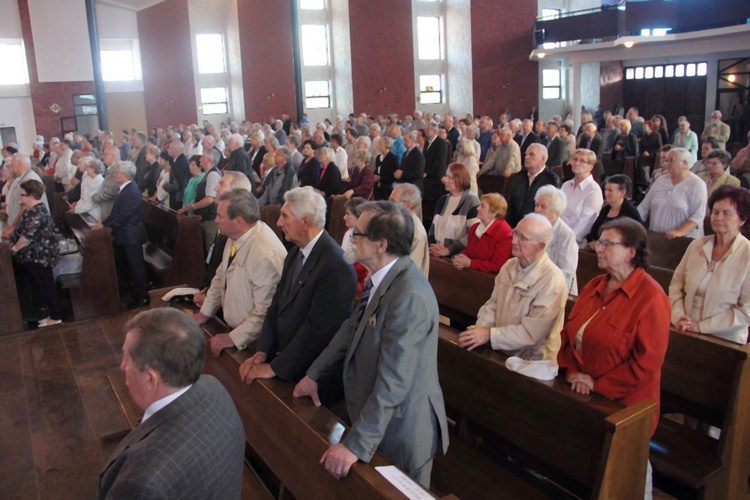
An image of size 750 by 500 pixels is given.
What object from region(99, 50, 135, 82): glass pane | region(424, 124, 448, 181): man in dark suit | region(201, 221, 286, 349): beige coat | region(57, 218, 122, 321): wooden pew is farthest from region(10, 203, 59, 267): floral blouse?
region(99, 50, 135, 82): glass pane

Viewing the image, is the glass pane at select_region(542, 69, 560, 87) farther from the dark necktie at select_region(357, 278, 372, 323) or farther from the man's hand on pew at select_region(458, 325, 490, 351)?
the dark necktie at select_region(357, 278, 372, 323)

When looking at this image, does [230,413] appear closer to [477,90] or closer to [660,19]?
[660,19]

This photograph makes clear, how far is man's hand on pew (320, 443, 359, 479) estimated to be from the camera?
2.38m

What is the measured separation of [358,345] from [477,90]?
2180cm

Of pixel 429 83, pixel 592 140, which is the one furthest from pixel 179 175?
pixel 429 83

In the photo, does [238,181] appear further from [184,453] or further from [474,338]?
[184,453]

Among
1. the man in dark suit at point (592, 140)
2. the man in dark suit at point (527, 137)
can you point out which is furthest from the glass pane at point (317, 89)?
the man in dark suit at point (592, 140)

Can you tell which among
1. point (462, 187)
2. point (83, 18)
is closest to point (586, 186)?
A: point (462, 187)

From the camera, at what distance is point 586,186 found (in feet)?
18.9

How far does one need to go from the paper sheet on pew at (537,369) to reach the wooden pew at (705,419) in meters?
0.66

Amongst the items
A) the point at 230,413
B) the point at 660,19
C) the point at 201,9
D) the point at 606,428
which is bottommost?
the point at 606,428

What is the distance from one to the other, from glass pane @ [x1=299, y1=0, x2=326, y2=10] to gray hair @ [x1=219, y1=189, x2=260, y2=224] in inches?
766

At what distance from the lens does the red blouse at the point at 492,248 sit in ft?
15.2

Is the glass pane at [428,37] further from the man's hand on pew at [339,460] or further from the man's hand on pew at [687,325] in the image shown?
the man's hand on pew at [339,460]
